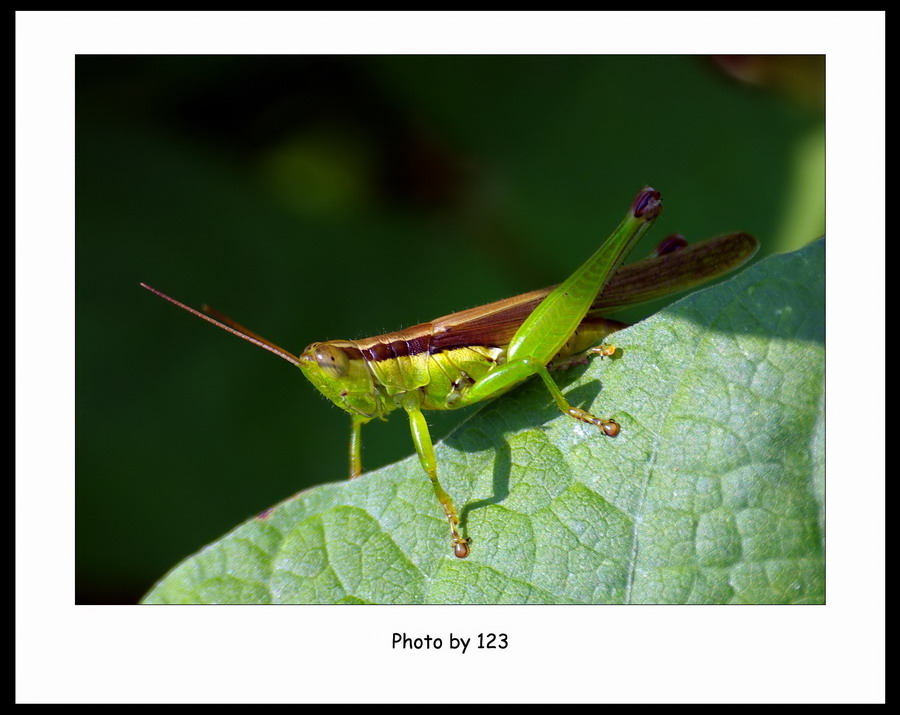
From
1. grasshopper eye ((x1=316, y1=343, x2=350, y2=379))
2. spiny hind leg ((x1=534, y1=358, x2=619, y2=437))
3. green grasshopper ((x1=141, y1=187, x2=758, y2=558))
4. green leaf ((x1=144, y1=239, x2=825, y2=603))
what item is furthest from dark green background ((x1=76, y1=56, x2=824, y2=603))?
green leaf ((x1=144, y1=239, x2=825, y2=603))

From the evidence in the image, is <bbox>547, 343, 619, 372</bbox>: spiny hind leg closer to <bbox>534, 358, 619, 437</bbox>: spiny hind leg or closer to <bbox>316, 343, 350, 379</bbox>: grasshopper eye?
<bbox>534, 358, 619, 437</bbox>: spiny hind leg

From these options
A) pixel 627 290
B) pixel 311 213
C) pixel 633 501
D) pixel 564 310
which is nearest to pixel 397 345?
pixel 564 310

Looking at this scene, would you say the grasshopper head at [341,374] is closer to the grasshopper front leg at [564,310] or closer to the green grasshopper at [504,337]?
the green grasshopper at [504,337]

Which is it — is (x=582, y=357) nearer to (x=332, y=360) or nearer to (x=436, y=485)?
(x=436, y=485)

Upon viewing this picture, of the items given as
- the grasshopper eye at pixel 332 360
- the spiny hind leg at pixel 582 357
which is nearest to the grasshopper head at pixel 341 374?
the grasshopper eye at pixel 332 360

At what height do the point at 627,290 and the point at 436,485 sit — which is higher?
the point at 627,290

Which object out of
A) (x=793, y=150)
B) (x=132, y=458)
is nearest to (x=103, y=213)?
(x=132, y=458)

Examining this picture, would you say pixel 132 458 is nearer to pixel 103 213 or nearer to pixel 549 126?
pixel 103 213
